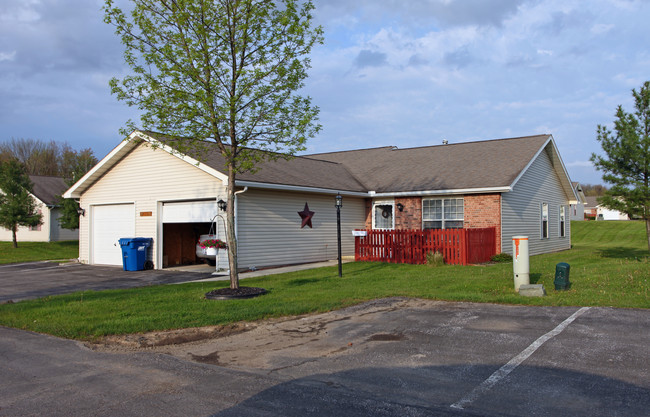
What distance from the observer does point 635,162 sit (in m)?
17.1

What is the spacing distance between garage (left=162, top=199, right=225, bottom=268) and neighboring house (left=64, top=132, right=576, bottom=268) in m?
0.04

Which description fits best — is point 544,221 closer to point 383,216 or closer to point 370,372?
point 383,216

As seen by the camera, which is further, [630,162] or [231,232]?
[630,162]

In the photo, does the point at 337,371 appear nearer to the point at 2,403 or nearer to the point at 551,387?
the point at 551,387

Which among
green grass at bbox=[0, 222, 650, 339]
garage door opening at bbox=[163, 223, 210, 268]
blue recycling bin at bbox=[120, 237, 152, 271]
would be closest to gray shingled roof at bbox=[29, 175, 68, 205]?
garage door opening at bbox=[163, 223, 210, 268]

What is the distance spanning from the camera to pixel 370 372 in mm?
5902

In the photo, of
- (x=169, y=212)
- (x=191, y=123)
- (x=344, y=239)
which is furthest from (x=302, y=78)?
(x=344, y=239)

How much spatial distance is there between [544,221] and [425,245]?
841 cm

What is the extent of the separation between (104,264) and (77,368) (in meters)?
15.7

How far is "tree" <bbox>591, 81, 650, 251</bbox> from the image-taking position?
1686 centimetres

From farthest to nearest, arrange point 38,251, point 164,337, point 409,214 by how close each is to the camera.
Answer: point 38,251, point 409,214, point 164,337

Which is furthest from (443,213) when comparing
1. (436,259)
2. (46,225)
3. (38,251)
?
(46,225)

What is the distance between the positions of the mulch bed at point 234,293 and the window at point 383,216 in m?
11.3

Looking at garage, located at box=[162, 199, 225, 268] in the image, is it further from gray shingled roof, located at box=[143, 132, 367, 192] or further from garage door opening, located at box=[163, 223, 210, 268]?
gray shingled roof, located at box=[143, 132, 367, 192]
